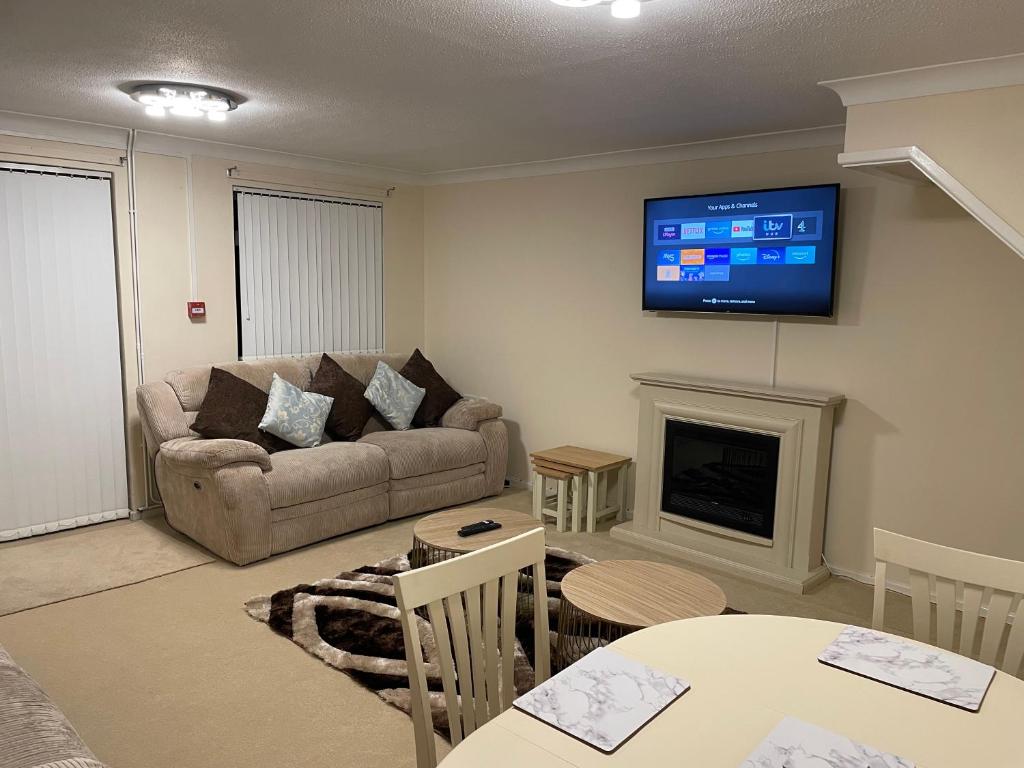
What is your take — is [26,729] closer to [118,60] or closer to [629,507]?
[118,60]

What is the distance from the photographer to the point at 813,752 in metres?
1.39

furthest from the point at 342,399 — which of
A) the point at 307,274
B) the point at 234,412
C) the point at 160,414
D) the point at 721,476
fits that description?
the point at 721,476

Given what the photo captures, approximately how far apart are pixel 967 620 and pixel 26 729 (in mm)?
2350

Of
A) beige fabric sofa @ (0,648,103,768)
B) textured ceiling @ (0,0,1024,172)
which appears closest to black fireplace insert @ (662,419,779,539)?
textured ceiling @ (0,0,1024,172)

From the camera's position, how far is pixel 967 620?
77.5 inches

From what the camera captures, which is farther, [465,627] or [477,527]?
[477,527]

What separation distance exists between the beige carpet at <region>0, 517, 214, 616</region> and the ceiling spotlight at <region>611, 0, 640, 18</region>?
3523 millimetres

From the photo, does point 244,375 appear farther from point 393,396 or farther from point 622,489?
point 622,489

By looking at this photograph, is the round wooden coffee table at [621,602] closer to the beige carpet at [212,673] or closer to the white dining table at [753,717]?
the beige carpet at [212,673]

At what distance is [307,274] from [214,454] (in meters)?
1.94

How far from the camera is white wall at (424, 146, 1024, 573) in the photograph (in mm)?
3689

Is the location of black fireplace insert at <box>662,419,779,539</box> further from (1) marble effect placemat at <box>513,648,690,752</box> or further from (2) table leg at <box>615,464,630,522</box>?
(1) marble effect placemat at <box>513,648,690,752</box>

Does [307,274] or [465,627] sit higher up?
[307,274]

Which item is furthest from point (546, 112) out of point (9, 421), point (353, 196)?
point (9, 421)
